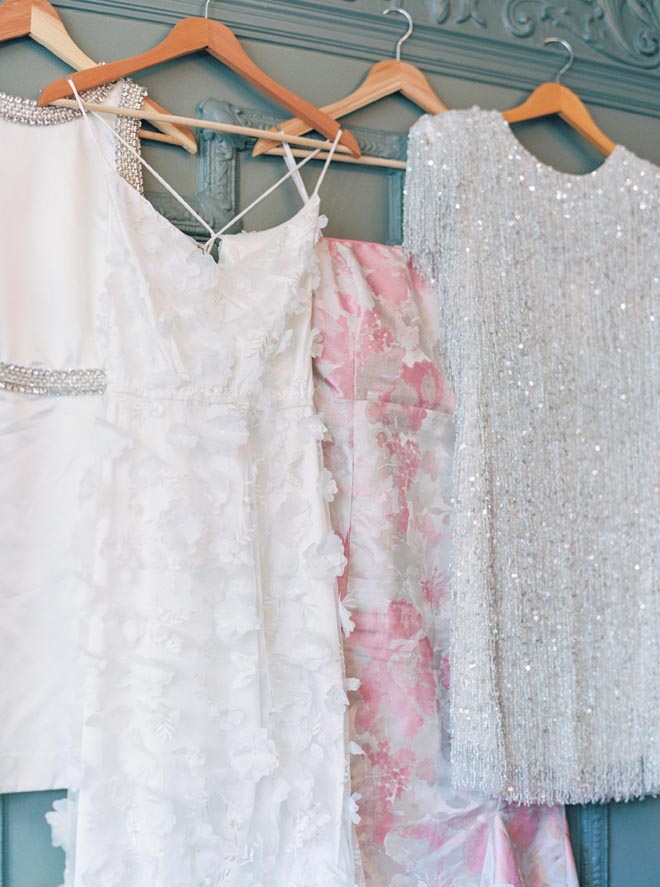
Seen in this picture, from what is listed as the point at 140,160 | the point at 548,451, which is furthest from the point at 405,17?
the point at 548,451

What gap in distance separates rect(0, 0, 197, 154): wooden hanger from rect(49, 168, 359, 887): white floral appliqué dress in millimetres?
215

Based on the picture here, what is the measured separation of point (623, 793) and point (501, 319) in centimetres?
77

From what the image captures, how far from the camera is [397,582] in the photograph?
4.70 ft

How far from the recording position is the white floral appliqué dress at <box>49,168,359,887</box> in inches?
48.0

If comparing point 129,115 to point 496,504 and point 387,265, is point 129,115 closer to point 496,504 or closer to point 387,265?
point 387,265

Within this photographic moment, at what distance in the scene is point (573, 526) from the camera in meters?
1.54

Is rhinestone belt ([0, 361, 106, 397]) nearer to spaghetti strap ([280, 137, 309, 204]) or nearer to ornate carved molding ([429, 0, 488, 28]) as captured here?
spaghetti strap ([280, 137, 309, 204])

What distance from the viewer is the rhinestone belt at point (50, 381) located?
131cm

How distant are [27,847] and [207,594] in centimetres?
44

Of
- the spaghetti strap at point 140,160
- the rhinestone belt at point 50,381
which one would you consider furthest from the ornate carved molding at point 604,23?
the rhinestone belt at point 50,381

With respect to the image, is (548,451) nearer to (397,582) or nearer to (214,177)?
(397,582)

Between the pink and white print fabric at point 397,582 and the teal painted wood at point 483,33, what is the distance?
1.26 feet

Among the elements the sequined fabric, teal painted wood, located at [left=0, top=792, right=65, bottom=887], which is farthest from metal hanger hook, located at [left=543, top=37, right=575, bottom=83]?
teal painted wood, located at [left=0, top=792, right=65, bottom=887]

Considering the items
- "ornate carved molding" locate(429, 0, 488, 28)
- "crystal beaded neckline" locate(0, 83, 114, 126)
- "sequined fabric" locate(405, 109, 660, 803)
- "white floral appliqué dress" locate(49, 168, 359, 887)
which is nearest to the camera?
"white floral appliqué dress" locate(49, 168, 359, 887)
